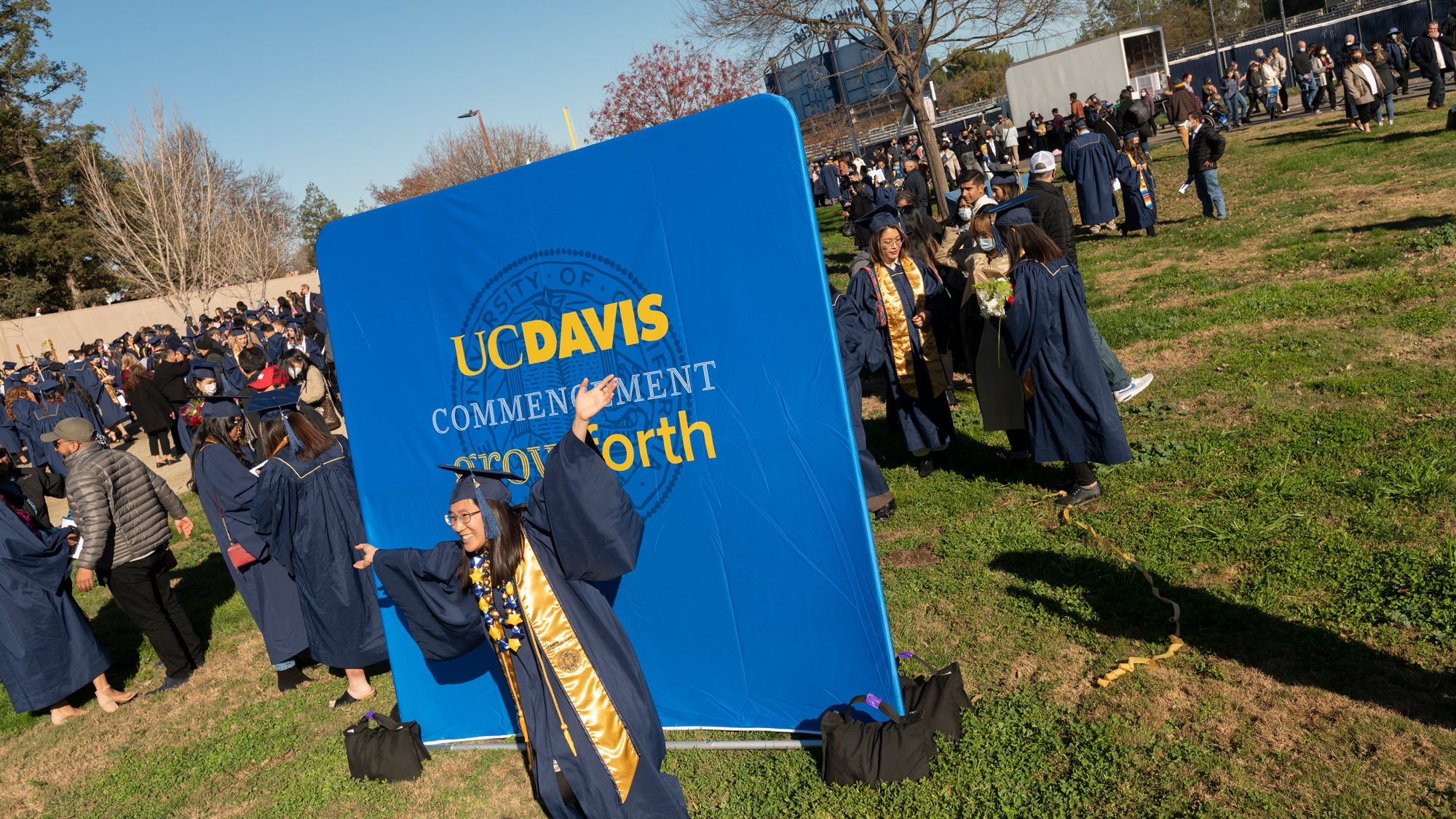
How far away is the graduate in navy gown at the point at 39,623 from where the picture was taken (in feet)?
19.8

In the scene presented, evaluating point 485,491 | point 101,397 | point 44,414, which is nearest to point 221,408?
point 485,491

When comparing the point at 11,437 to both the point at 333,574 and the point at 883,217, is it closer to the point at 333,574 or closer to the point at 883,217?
the point at 333,574

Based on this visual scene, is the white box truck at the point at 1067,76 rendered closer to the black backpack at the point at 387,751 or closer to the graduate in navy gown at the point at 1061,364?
the graduate in navy gown at the point at 1061,364

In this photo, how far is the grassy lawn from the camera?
3389mm

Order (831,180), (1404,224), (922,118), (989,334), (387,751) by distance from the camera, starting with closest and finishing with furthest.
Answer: (387,751) < (989,334) < (1404,224) < (922,118) < (831,180)

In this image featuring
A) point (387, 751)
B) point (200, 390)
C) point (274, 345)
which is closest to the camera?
point (387, 751)

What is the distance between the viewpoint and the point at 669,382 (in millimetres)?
3912

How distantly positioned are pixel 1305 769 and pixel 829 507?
1.88 m

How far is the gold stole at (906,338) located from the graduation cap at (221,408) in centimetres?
455

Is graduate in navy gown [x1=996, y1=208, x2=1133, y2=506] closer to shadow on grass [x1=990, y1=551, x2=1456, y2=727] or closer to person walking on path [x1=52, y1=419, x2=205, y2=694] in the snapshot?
shadow on grass [x1=990, y1=551, x2=1456, y2=727]

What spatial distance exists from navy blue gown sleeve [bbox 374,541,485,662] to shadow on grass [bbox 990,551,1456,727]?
2806 millimetres

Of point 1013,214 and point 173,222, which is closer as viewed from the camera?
point 1013,214

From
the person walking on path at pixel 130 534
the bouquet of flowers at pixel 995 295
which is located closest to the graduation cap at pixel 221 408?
the person walking on path at pixel 130 534

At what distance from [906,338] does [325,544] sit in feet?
13.5
